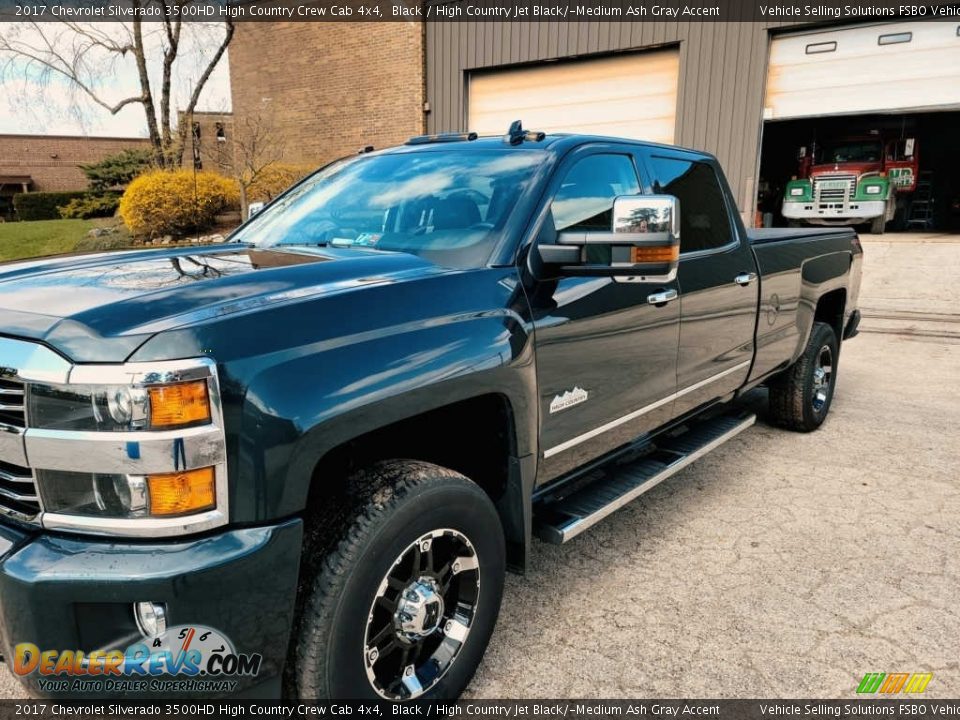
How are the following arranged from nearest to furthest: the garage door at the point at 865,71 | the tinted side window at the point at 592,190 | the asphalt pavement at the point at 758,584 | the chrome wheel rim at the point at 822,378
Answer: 1. the asphalt pavement at the point at 758,584
2. the tinted side window at the point at 592,190
3. the chrome wheel rim at the point at 822,378
4. the garage door at the point at 865,71

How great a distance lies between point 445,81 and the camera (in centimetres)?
1714

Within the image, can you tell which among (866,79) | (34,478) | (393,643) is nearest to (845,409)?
(393,643)

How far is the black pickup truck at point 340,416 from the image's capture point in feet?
5.25

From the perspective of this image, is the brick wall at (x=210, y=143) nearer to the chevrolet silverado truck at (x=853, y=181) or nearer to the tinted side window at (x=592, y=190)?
the chevrolet silverado truck at (x=853, y=181)

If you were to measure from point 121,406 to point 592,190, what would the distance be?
210 centimetres

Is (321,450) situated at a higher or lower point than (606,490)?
higher

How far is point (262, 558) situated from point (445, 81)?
1707 centimetres

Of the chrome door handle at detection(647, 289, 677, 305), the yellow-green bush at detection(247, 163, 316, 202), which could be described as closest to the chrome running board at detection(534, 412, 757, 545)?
the chrome door handle at detection(647, 289, 677, 305)

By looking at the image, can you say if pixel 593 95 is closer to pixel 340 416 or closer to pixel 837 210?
pixel 837 210

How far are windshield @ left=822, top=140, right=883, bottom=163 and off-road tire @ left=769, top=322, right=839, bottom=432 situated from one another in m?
15.5

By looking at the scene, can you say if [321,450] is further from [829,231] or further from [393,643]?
[829,231]

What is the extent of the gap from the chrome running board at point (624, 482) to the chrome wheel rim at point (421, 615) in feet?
1.69

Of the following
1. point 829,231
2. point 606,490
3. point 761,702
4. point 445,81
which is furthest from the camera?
point 445,81

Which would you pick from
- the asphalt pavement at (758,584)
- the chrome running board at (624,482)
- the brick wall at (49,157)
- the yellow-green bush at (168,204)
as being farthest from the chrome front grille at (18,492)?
the brick wall at (49,157)
